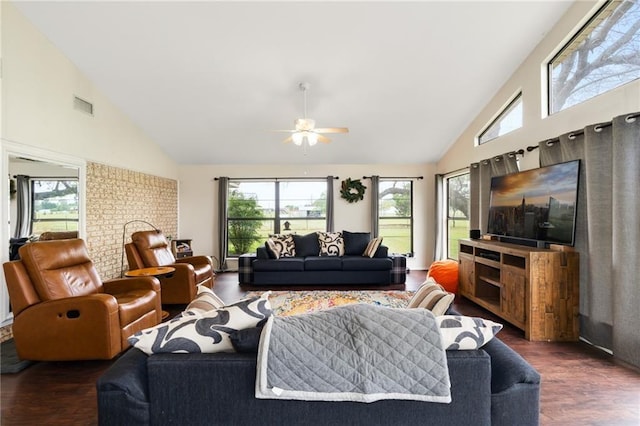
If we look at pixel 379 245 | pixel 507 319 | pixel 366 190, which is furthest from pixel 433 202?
pixel 507 319

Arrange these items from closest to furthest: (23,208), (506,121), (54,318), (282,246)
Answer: (54,318) → (23,208) → (506,121) → (282,246)

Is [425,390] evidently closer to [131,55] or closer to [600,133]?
[600,133]

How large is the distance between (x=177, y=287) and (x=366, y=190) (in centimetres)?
422

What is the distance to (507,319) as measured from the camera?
3.36m

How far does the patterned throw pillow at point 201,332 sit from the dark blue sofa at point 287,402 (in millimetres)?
54

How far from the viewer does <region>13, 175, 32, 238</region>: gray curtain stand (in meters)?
3.27

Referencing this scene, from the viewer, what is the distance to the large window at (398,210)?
6.83 meters

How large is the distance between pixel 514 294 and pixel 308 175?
4557 mm

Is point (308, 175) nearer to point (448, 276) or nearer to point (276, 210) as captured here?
point (276, 210)

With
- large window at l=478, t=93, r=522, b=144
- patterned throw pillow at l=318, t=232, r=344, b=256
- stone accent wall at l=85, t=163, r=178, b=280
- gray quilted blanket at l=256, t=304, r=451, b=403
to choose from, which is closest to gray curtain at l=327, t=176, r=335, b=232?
patterned throw pillow at l=318, t=232, r=344, b=256

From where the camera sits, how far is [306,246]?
19.0 ft

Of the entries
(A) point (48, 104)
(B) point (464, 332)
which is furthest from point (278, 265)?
(B) point (464, 332)

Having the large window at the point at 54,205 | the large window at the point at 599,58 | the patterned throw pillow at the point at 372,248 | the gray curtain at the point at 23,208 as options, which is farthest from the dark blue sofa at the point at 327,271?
the large window at the point at 599,58

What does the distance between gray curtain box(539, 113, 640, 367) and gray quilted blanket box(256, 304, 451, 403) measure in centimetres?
235
